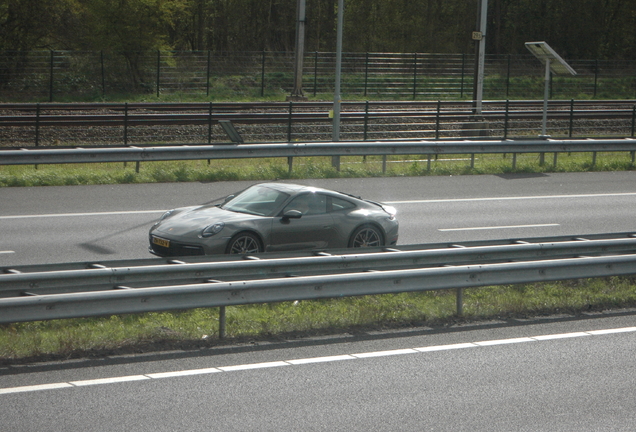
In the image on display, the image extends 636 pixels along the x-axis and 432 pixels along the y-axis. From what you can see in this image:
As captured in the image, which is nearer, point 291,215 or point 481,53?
point 291,215

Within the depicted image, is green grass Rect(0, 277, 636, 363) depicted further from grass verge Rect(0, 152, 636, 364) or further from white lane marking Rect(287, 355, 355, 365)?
white lane marking Rect(287, 355, 355, 365)

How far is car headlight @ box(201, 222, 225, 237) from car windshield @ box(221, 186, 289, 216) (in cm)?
70

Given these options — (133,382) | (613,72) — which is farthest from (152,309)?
(613,72)

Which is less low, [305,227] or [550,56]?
[550,56]

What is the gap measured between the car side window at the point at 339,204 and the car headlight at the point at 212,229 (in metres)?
1.87

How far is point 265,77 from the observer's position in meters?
39.2

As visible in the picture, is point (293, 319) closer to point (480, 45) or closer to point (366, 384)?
point (366, 384)

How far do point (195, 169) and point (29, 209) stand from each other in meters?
5.36

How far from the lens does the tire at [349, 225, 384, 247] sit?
1245 centimetres

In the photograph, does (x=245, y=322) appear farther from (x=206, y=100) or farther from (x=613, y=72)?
(x=613, y=72)

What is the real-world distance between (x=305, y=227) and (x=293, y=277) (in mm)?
3347

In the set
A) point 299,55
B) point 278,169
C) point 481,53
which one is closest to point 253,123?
point 278,169

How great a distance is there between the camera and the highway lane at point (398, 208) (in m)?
13.2

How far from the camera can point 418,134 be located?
92.1ft
